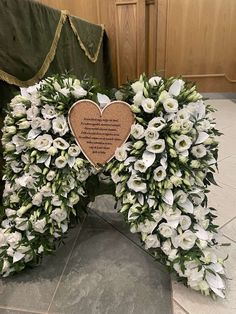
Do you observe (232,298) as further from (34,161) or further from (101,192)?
(34,161)

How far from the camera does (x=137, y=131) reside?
0.65 metres

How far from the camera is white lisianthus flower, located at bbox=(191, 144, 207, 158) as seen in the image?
25.6 inches

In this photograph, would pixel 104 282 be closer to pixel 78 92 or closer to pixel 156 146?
pixel 156 146

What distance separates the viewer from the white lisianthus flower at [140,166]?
2.09ft

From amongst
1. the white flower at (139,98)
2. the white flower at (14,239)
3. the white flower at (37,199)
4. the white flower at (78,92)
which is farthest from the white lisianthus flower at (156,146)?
the white flower at (14,239)

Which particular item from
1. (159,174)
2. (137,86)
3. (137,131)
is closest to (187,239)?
(159,174)

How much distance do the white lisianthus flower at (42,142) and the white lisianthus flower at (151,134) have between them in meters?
0.25

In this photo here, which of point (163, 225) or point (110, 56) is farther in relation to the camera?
point (110, 56)

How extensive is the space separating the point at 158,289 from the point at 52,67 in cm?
116

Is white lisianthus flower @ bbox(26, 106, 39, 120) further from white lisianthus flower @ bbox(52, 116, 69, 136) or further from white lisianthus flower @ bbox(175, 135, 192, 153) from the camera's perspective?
white lisianthus flower @ bbox(175, 135, 192, 153)

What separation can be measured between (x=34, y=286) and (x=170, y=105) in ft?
2.08

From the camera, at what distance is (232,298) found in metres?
0.69

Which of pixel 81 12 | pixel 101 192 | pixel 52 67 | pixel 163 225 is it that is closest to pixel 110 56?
pixel 81 12

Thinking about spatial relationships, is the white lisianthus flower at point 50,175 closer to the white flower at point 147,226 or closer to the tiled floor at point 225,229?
the white flower at point 147,226
